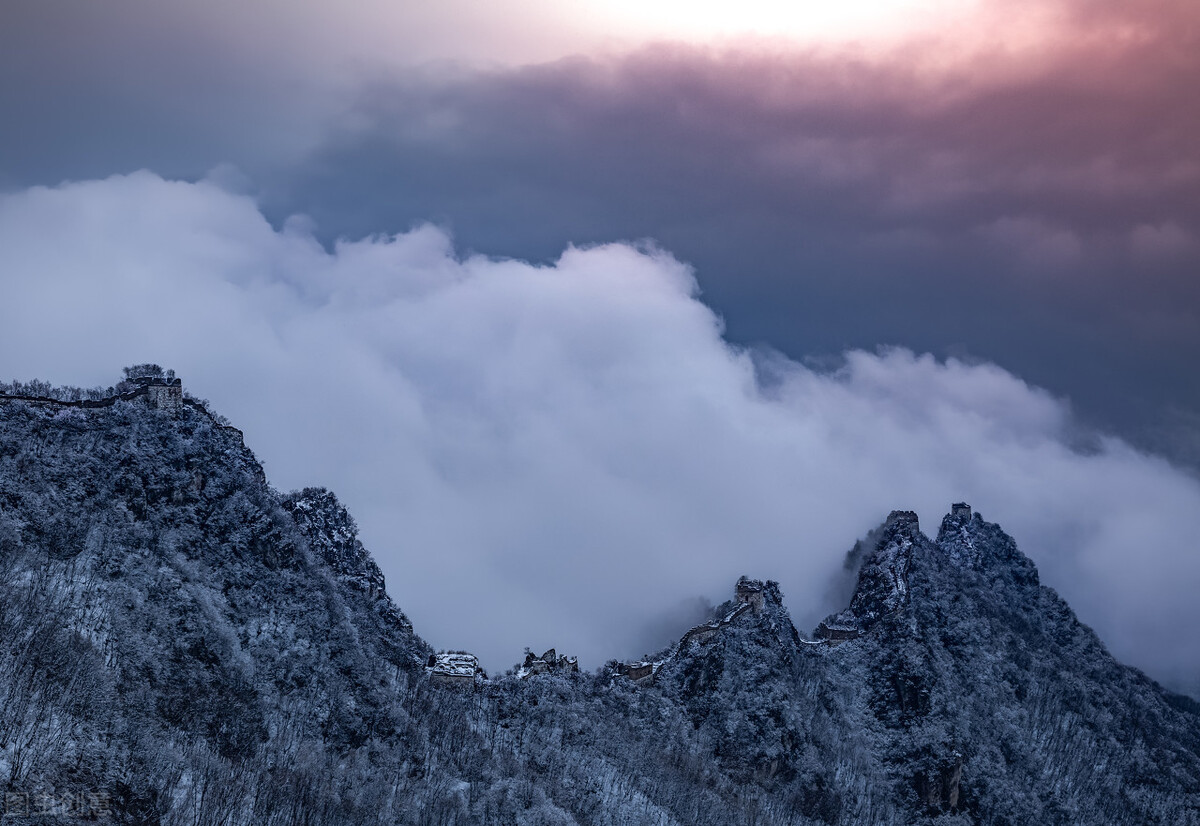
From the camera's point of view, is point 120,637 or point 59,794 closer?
point 59,794

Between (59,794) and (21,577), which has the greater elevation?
(21,577)

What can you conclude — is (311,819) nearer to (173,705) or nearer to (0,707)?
(173,705)

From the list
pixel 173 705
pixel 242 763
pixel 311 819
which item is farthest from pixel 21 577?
pixel 311 819

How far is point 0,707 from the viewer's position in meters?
167

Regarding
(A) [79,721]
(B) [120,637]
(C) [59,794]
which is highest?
(B) [120,637]

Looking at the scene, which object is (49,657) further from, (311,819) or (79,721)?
(311,819)

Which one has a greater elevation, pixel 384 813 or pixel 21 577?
pixel 21 577

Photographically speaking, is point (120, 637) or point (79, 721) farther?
point (120, 637)

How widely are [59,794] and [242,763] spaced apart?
3987 cm

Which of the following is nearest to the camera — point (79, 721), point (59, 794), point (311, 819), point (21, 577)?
point (59, 794)

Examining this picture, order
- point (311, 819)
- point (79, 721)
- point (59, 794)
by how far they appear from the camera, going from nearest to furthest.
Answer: point (59, 794) < point (79, 721) < point (311, 819)

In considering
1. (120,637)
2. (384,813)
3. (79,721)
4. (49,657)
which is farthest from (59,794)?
(384,813)

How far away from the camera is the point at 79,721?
174 meters

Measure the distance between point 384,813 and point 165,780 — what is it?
3713cm
